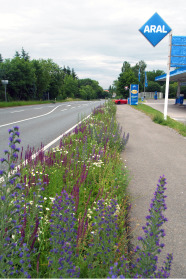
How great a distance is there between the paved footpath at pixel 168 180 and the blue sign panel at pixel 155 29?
723 centimetres

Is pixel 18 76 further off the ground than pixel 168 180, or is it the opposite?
pixel 18 76

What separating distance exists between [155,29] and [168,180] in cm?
1264

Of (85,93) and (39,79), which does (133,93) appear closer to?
(39,79)

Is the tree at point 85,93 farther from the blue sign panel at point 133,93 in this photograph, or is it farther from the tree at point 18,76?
the blue sign panel at point 133,93

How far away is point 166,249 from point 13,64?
52.2 metres

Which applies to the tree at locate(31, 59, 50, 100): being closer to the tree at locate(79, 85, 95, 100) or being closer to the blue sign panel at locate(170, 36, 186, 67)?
the blue sign panel at locate(170, 36, 186, 67)

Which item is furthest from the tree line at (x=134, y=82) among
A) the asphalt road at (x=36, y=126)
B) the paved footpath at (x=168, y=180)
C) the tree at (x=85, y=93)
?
the paved footpath at (x=168, y=180)

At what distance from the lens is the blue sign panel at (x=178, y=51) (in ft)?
55.0

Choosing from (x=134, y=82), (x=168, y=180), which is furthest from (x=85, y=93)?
(x=168, y=180)

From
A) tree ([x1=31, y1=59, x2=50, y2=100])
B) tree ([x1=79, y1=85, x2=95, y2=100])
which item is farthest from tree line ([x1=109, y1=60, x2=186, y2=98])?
tree ([x1=79, y1=85, x2=95, y2=100])

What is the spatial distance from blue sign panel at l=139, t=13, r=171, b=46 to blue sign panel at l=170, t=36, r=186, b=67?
3.24 feet

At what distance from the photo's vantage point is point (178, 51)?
1706 cm

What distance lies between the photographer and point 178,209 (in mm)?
4215

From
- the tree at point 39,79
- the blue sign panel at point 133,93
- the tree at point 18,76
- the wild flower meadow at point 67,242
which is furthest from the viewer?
the tree at point 39,79
